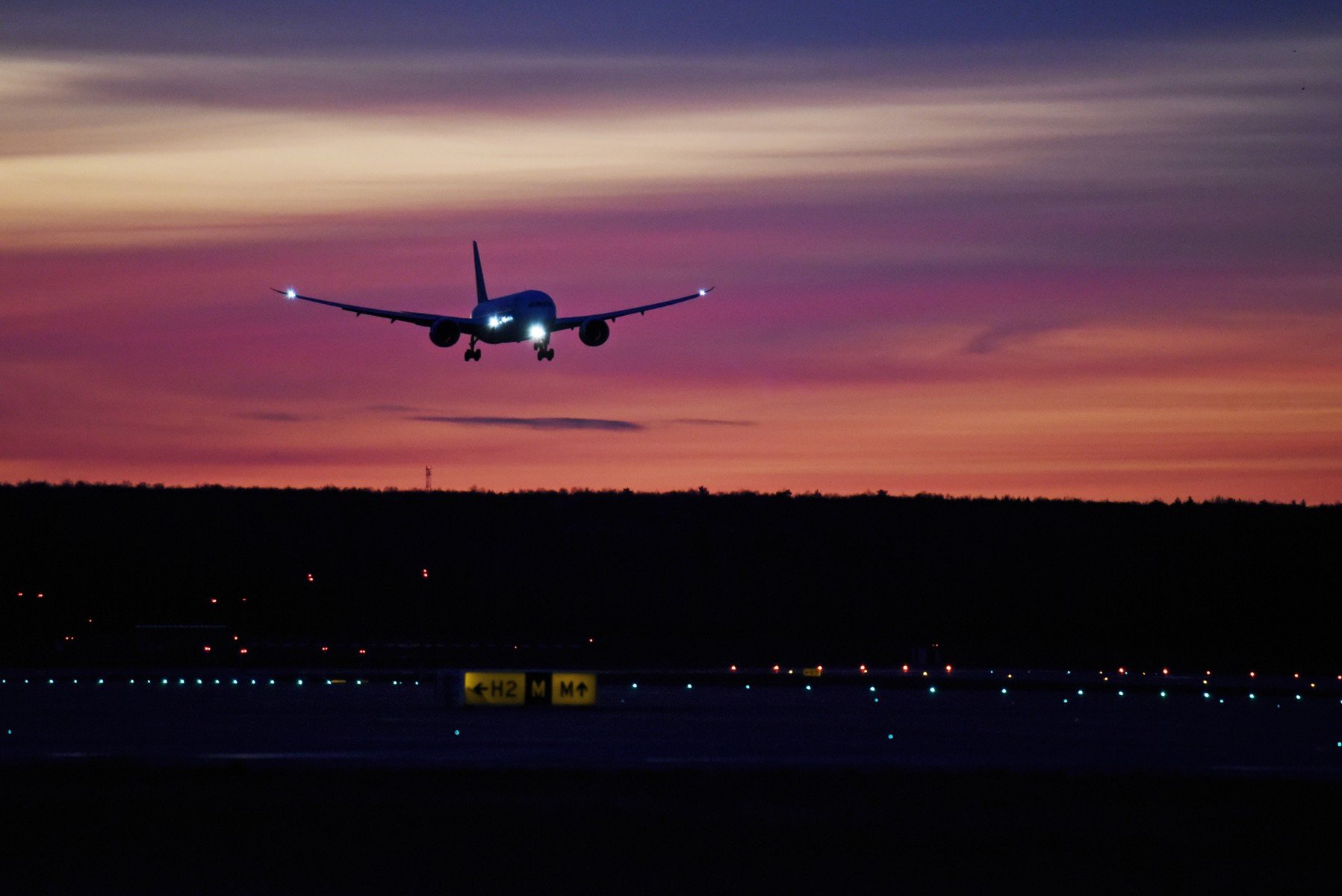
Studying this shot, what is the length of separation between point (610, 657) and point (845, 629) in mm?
35853

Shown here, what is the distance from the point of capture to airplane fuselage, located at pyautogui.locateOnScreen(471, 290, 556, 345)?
66562mm

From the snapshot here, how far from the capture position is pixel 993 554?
150 metres

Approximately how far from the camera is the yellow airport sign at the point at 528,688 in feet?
157

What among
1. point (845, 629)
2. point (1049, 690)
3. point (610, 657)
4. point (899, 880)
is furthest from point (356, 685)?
point (845, 629)

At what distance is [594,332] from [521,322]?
11.1 feet

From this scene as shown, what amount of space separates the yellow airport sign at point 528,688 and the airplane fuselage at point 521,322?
20.9 meters

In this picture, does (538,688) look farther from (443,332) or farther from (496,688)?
(443,332)

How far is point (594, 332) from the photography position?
6519 cm

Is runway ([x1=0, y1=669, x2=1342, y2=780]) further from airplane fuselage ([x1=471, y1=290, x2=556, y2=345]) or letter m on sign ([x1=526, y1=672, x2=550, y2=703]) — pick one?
airplane fuselage ([x1=471, y1=290, x2=556, y2=345])

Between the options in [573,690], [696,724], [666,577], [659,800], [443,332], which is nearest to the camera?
[659,800]

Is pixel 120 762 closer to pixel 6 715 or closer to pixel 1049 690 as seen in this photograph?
pixel 6 715

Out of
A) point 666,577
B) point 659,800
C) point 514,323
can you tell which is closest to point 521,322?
point 514,323

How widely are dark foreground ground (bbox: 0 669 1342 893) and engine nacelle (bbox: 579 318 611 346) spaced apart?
20.6 m

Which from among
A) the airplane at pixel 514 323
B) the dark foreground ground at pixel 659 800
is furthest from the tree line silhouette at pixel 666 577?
the dark foreground ground at pixel 659 800
